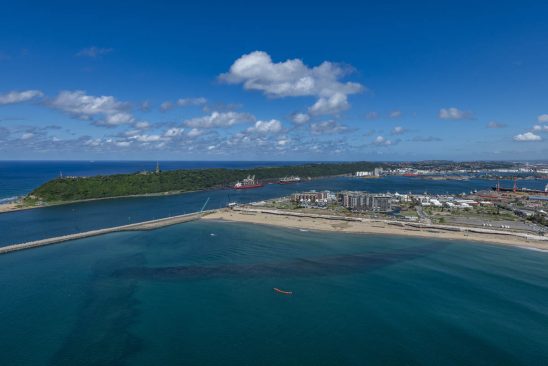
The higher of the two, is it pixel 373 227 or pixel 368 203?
pixel 368 203

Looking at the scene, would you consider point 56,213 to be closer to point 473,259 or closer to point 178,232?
point 178,232

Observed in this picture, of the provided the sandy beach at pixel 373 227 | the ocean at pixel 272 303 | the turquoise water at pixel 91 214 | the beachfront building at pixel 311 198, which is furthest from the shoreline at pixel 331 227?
the beachfront building at pixel 311 198

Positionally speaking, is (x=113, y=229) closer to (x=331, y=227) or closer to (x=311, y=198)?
(x=331, y=227)

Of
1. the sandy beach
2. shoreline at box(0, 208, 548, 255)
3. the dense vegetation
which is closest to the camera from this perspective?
shoreline at box(0, 208, 548, 255)

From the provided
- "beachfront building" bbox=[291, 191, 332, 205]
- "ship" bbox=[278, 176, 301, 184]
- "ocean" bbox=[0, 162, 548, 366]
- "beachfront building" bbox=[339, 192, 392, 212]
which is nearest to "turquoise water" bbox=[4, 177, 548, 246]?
"ocean" bbox=[0, 162, 548, 366]

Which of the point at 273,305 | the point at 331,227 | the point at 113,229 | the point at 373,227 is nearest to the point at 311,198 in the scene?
the point at 331,227

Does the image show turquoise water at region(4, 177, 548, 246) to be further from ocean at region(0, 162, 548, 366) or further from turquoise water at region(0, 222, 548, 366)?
turquoise water at region(0, 222, 548, 366)
